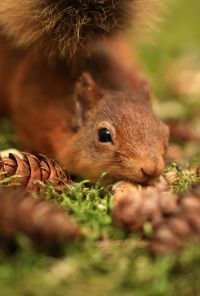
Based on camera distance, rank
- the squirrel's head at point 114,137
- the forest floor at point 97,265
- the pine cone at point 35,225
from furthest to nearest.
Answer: the squirrel's head at point 114,137 < the pine cone at point 35,225 < the forest floor at point 97,265

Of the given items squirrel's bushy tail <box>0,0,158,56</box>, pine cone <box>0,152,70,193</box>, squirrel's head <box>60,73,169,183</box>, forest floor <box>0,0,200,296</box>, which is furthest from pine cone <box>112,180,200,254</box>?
squirrel's bushy tail <box>0,0,158,56</box>

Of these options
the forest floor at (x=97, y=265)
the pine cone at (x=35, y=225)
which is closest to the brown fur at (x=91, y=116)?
the forest floor at (x=97, y=265)

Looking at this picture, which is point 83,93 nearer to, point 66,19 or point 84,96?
point 84,96

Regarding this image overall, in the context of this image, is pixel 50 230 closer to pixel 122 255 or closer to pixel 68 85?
pixel 122 255

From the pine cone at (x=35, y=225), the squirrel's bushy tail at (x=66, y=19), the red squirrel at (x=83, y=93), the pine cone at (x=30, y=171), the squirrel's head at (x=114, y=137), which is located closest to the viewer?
the pine cone at (x=35, y=225)

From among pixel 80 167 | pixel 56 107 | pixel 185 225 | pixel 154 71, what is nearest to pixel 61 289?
pixel 185 225

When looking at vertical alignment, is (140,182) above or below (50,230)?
above

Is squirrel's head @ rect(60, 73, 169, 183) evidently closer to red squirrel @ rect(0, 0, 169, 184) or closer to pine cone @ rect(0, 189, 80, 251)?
Answer: red squirrel @ rect(0, 0, 169, 184)

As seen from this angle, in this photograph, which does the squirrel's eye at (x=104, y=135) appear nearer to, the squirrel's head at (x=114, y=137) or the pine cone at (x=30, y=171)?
the squirrel's head at (x=114, y=137)
